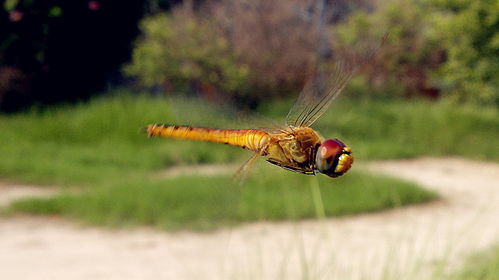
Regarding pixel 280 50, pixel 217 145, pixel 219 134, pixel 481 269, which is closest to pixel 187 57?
pixel 280 50

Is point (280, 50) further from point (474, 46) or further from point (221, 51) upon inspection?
point (474, 46)

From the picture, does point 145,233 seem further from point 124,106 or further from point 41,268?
point 124,106

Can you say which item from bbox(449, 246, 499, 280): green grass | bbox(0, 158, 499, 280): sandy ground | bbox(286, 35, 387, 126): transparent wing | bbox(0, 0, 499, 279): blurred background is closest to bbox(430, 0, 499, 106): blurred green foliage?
bbox(0, 0, 499, 279): blurred background

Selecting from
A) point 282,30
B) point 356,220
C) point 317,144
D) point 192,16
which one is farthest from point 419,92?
point 317,144

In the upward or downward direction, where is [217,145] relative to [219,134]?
upward

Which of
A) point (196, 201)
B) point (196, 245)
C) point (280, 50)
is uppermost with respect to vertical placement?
point (280, 50)

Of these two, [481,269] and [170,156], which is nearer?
[481,269]
